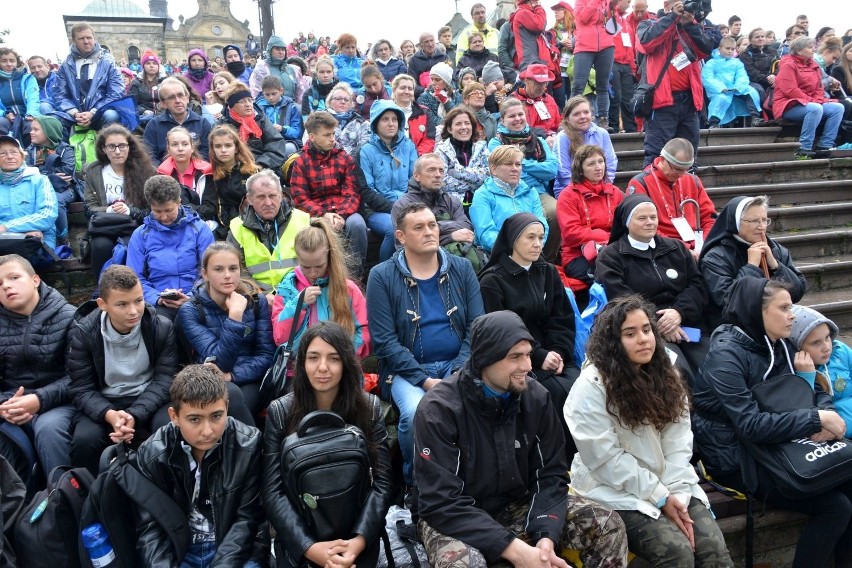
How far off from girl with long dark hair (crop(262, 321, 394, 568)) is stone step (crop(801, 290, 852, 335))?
4616 mm

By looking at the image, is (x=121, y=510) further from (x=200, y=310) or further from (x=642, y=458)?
(x=642, y=458)

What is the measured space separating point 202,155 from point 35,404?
3833 mm

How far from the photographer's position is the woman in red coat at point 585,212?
18.0 ft

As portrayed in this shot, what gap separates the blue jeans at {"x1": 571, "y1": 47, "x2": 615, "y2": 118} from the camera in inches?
338

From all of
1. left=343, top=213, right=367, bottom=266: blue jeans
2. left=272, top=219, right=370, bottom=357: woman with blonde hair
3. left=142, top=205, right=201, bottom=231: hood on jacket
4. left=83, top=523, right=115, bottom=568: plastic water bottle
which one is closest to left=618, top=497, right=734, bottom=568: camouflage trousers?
left=272, top=219, right=370, bottom=357: woman with blonde hair

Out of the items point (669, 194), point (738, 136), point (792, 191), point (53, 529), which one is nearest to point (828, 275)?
point (792, 191)

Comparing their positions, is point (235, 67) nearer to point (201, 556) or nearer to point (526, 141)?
point (526, 141)

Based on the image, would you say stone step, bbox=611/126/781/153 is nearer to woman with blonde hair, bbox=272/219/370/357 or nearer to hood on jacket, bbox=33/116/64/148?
woman with blonde hair, bbox=272/219/370/357

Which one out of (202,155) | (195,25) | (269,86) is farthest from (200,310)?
(195,25)

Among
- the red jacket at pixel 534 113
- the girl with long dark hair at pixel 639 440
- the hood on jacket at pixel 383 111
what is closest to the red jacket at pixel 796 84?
the red jacket at pixel 534 113

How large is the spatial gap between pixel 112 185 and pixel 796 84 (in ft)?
29.6

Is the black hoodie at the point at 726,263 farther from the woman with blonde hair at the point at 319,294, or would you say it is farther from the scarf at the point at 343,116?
the scarf at the point at 343,116

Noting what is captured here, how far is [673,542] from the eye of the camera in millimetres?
3031

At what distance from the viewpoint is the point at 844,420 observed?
3598 mm
